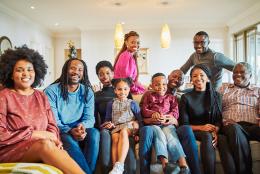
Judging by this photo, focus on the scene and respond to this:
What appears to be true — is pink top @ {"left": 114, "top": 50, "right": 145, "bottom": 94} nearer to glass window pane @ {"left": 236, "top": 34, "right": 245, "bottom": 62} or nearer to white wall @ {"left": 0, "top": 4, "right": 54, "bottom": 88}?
white wall @ {"left": 0, "top": 4, "right": 54, "bottom": 88}

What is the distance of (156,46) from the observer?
28.1ft

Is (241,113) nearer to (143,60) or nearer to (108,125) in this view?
(108,125)

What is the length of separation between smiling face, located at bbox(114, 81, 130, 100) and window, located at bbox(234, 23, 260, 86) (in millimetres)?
5039

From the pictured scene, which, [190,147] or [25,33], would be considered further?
[25,33]

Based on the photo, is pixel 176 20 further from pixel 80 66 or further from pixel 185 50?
pixel 80 66

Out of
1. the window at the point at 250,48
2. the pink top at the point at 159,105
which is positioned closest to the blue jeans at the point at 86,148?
the pink top at the point at 159,105

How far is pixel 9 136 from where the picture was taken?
178 centimetres

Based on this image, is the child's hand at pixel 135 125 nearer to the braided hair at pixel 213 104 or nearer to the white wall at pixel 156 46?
the braided hair at pixel 213 104

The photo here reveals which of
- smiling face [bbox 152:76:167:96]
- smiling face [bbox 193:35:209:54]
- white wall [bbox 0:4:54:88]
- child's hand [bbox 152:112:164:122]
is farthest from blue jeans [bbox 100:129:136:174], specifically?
white wall [bbox 0:4:54:88]

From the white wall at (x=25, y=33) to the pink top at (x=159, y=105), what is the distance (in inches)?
181

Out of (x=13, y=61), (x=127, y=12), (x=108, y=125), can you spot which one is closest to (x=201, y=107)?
(x=108, y=125)

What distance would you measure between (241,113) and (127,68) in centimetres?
130

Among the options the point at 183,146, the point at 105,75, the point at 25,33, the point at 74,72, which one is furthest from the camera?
the point at 25,33

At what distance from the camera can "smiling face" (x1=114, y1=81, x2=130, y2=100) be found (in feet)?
8.84
